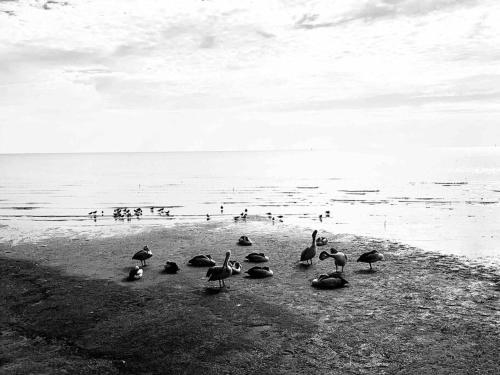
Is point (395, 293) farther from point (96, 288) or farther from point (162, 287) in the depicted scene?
point (96, 288)

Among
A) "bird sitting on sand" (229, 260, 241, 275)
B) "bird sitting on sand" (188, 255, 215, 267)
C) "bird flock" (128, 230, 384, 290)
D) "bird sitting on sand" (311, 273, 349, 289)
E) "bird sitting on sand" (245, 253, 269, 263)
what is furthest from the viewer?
"bird sitting on sand" (245, 253, 269, 263)

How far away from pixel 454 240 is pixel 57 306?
25251mm

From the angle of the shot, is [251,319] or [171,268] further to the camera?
[171,268]

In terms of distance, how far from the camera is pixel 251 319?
13992 millimetres

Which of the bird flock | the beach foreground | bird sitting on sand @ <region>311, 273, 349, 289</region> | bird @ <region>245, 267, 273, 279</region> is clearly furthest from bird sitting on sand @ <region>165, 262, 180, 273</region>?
bird sitting on sand @ <region>311, 273, 349, 289</region>

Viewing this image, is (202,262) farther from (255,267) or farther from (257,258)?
(255,267)

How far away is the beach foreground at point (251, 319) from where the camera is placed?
1113cm

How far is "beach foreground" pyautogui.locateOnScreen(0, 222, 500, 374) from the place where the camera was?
11.1 m

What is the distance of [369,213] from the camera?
46062 mm

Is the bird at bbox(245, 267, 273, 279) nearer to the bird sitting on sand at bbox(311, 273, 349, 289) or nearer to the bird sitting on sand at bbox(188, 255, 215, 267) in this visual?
the bird sitting on sand at bbox(311, 273, 349, 289)

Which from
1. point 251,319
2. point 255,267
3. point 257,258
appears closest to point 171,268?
point 255,267

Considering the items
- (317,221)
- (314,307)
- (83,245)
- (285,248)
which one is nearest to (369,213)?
(317,221)

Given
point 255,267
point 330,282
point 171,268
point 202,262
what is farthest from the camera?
point 202,262

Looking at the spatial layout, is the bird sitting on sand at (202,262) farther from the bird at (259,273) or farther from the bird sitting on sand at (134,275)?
the bird sitting on sand at (134,275)
